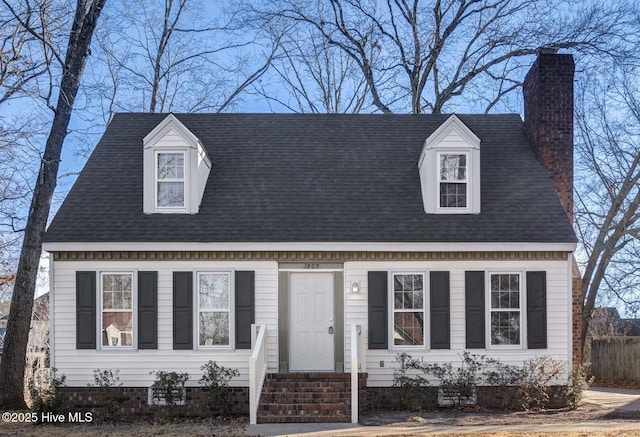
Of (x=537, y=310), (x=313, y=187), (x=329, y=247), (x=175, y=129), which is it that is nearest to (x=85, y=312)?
(x=175, y=129)

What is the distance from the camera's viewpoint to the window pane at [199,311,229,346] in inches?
519

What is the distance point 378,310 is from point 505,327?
2.64 metres

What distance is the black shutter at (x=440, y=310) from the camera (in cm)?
1314

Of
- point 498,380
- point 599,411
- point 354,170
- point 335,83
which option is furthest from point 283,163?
point 335,83

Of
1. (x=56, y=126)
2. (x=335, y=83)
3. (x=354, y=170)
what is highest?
(x=335, y=83)

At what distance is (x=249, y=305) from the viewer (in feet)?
43.3

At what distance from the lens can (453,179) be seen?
14.1 meters

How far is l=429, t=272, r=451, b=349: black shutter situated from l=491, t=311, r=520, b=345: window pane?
975 millimetres

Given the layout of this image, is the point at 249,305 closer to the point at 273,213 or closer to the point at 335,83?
the point at 273,213

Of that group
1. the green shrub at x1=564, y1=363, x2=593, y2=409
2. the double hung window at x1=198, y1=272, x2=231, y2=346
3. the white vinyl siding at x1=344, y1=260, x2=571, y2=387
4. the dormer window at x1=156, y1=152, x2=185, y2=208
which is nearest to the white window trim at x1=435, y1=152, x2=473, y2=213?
the white vinyl siding at x1=344, y1=260, x2=571, y2=387

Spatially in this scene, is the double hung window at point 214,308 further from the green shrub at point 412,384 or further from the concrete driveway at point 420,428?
the green shrub at point 412,384

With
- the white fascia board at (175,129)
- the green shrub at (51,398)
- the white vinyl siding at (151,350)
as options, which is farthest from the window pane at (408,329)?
the green shrub at (51,398)

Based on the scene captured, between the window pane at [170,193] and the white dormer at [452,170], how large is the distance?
5282 mm

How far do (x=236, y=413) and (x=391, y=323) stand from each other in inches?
141
